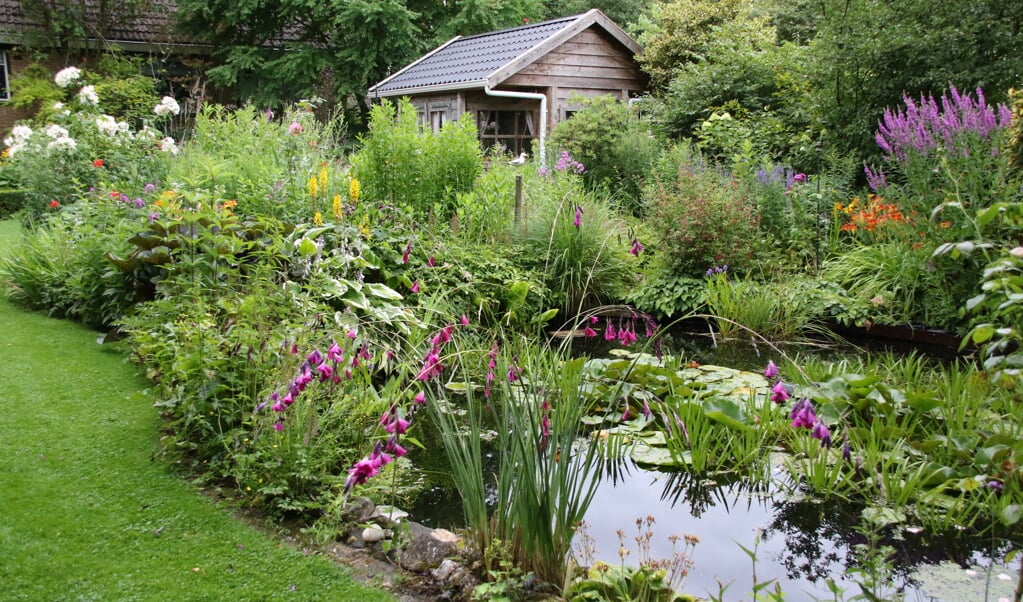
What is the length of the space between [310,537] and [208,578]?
1.30 feet

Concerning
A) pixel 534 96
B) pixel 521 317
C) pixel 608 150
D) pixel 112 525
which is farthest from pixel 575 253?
pixel 534 96

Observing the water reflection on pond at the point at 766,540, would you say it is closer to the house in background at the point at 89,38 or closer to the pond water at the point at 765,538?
the pond water at the point at 765,538

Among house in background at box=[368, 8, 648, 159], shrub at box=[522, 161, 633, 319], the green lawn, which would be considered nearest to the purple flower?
the green lawn

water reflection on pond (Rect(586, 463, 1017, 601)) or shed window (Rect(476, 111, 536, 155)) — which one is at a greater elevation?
shed window (Rect(476, 111, 536, 155))

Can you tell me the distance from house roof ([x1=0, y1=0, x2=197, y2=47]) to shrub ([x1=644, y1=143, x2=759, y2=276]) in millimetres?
15039

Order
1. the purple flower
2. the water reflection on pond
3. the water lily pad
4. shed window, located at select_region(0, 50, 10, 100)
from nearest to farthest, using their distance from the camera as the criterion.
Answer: the purple flower
the water reflection on pond
the water lily pad
shed window, located at select_region(0, 50, 10, 100)

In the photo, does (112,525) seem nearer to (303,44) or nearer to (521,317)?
(521,317)

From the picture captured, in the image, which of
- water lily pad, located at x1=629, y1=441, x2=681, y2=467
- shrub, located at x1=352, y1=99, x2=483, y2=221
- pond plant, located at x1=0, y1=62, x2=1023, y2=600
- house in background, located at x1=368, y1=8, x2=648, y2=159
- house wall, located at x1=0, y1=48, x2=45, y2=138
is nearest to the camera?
pond plant, located at x1=0, y1=62, x2=1023, y2=600

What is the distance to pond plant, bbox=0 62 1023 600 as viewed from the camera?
9.02 ft

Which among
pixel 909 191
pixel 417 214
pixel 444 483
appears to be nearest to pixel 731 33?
pixel 909 191

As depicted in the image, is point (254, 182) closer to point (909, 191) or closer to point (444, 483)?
point (444, 483)

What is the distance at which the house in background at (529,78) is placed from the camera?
42.5ft

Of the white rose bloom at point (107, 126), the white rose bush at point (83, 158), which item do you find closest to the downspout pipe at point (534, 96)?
the white rose bush at point (83, 158)

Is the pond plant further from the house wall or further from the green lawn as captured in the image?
the house wall
